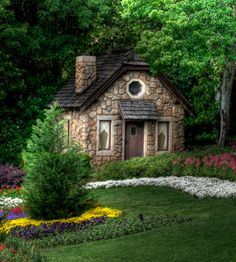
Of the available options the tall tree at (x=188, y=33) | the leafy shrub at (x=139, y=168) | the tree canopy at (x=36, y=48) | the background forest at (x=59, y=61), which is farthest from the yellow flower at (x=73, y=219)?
the tree canopy at (x=36, y=48)

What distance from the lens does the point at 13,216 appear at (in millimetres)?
21844

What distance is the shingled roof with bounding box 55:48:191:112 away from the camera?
33094mm

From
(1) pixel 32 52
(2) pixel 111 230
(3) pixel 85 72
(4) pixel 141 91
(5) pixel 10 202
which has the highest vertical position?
(1) pixel 32 52

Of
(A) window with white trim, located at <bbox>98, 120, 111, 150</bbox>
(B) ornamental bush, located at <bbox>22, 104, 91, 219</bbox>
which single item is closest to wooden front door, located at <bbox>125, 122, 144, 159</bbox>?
(A) window with white trim, located at <bbox>98, 120, 111, 150</bbox>

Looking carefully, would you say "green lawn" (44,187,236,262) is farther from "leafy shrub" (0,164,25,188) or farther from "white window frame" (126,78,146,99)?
"white window frame" (126,78,146,99)

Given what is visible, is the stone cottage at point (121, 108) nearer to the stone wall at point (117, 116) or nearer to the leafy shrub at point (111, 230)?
the stone wall at point (117, 116)

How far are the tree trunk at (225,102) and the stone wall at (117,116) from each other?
255cm

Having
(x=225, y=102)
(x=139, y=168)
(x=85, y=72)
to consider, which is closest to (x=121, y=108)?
(x=85, y=72)

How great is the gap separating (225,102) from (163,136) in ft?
12.0

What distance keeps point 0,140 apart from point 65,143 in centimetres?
1419

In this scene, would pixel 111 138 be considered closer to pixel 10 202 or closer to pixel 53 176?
pixel 10 202

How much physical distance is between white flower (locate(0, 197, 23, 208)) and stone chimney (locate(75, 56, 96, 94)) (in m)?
8.82

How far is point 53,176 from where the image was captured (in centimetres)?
2048

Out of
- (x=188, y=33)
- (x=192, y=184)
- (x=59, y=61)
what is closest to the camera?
(x=192, y=184)
